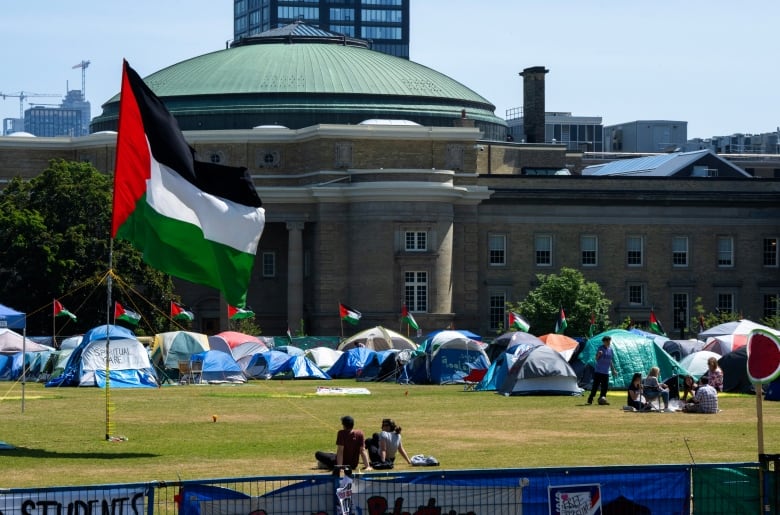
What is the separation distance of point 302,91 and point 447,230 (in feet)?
61.0

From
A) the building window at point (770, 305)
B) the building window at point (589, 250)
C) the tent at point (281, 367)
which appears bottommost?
the tent at point (281, 367)

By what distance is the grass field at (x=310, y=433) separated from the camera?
26844 mm

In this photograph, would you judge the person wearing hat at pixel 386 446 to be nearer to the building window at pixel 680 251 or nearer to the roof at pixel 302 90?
the building window at pixel 680 251

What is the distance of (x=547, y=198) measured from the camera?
10131cm

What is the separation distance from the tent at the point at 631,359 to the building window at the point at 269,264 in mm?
52464

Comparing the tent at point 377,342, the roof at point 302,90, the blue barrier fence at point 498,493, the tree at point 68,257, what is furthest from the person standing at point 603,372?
the roof at point 302,90

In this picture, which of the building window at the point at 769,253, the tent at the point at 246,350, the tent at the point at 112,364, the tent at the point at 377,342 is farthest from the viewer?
the building window at the point at 769,253

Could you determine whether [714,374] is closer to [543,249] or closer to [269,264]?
[543,249]

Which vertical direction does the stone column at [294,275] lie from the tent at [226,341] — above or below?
above

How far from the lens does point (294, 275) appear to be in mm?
98188

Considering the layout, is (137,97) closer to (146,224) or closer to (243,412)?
(146,224)

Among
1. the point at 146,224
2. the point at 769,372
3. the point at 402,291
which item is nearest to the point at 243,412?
the point at 146,224

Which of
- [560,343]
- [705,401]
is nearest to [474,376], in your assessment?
[560,343]

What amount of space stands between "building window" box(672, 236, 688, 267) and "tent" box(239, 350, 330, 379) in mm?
40699
